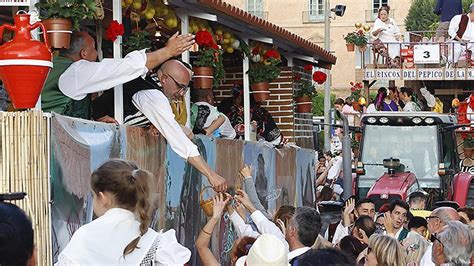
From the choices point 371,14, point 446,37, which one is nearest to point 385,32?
point 446,37

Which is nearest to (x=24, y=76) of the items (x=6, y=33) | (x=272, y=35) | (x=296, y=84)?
(x=6, y=33)

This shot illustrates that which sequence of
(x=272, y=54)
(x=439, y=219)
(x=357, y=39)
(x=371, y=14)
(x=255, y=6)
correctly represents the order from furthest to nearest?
(x=255, y=6) < (x=371, y=14) < (x=357, y=39) < (x=272, y=54) < (x=439, y=219)

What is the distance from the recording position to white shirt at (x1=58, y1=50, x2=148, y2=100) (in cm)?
861

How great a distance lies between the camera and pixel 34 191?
690cm

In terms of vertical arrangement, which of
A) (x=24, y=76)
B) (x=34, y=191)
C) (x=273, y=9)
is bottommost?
(x=34, y=191)

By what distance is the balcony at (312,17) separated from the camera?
222 ft

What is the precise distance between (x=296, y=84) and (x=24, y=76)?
1098 cm

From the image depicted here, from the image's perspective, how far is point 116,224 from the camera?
5.67 metres

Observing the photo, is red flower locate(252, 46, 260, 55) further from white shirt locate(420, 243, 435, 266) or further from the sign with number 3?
the sign with number 3

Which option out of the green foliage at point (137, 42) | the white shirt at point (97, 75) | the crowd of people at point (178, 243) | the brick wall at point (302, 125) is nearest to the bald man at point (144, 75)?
the white shirt at point (97, 75)

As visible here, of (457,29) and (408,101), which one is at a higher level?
(457,29)

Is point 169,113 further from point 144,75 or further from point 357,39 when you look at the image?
point 357,39

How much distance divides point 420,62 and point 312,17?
135ft

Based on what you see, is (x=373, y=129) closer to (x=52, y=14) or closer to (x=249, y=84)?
(x=249, y=84)
